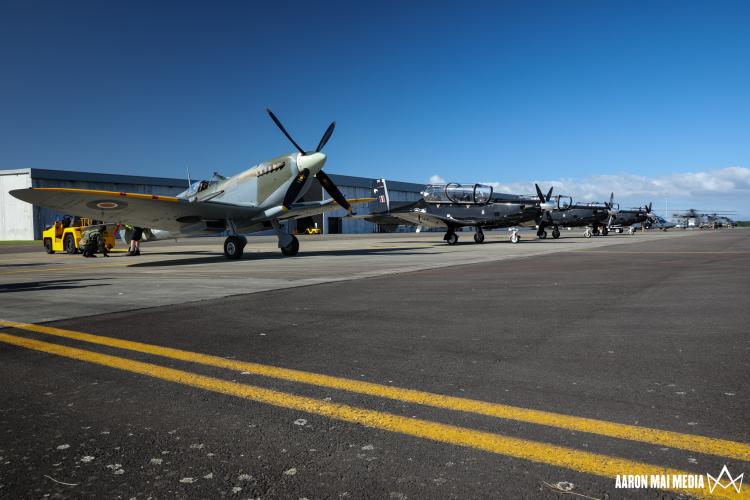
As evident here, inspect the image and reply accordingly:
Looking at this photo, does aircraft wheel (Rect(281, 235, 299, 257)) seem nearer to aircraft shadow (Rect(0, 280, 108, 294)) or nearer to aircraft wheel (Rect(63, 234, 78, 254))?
aircraft shadow (Rect(0, 280, 108, 294))

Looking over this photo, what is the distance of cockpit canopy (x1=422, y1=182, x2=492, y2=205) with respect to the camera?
29.2m

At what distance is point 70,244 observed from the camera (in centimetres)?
2473

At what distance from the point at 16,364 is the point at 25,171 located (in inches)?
2166

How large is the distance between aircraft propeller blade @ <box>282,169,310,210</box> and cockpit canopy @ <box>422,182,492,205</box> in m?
13.9

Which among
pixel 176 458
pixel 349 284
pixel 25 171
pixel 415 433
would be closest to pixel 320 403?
pixel 415 433

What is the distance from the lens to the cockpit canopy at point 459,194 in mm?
29250

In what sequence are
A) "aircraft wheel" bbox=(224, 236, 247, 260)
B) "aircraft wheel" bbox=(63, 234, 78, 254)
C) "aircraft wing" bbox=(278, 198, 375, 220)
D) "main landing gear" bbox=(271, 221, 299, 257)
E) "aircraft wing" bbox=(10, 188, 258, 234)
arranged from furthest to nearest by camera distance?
"aircraft wheel" bbox=(63, 234, 78, 254)
"main landing gear" bbox=(271, 221, 299, 257)
"aircraft wing" bbox=(278, 198, 375, 220)
"aircraft wheel" bbox=(224, 236, 247, 260)
"aircraft wing" bbox=(10, 188, 258, 234)

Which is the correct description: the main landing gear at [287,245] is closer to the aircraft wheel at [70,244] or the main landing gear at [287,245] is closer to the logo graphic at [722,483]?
the aircraft wheel at [70,244]

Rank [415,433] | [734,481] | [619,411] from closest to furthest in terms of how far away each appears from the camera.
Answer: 1. [734,481]
2. [415,433]
3. [619,411]

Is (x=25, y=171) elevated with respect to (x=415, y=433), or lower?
elevated

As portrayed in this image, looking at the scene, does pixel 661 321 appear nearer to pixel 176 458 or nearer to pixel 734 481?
pixel 734 481

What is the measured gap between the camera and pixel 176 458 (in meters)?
2.33

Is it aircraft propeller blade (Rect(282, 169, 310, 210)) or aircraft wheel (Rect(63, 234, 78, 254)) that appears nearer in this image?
aircraft propeller blade (Rect(282, 169, 310, 210))

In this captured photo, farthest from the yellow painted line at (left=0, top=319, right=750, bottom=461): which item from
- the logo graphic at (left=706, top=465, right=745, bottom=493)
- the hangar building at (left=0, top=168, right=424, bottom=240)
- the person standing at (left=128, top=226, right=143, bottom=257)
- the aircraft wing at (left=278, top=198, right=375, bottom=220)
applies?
the hangar building at (left=0, top=168, right=424, bottom=240)
